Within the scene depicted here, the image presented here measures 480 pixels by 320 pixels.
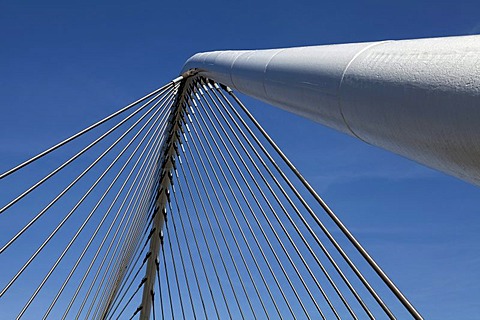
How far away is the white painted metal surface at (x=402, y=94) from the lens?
2.65 metres

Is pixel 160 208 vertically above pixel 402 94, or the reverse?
pixel 160 208

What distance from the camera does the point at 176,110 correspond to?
46.8ft

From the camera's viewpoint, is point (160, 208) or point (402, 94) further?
point (160, 208)

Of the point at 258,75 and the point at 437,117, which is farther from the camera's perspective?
the point at 258,75

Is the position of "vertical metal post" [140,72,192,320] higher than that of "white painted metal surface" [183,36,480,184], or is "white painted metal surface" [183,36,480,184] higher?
"vertical metal post" [140,72,192,320]

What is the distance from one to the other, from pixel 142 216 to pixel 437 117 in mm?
13302

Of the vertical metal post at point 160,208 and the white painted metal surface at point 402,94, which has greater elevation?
the vertical metal post at point 160,208

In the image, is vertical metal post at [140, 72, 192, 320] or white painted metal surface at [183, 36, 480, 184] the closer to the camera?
white painted metal surface at [183, 36, 480, 184]

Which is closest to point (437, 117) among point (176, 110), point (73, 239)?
point (73, 239)

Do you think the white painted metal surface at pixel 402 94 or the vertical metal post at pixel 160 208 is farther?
the vertical metal post at pixel 160 208

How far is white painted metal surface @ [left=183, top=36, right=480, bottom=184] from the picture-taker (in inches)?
104

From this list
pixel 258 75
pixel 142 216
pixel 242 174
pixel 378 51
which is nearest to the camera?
pixel 378 51

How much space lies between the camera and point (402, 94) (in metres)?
2.98

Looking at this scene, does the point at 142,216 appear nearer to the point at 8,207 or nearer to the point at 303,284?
the point at 8,207
